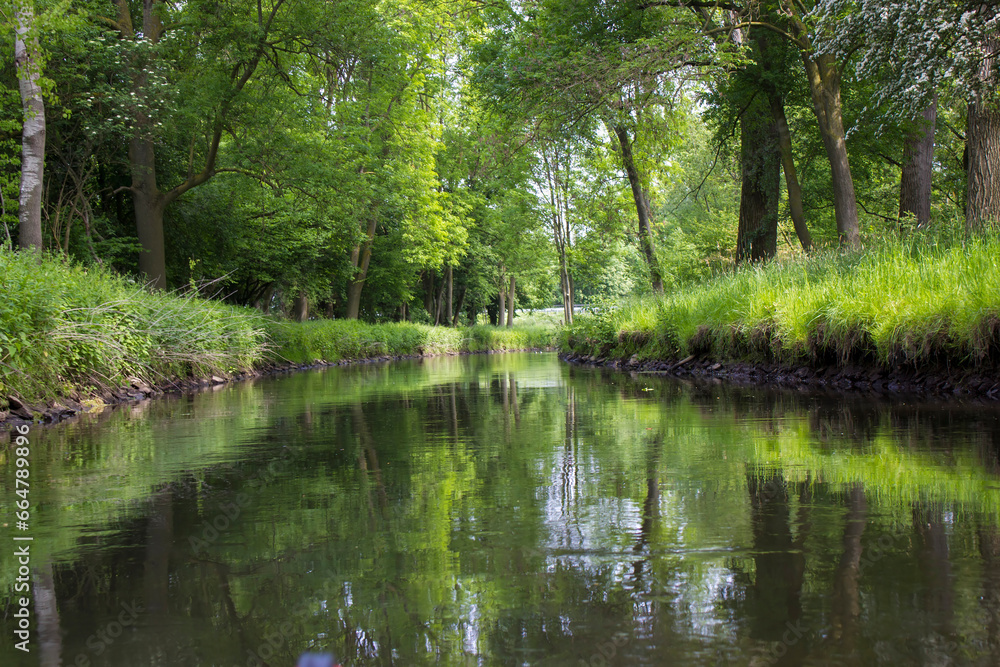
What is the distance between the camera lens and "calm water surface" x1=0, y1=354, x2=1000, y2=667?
173cm

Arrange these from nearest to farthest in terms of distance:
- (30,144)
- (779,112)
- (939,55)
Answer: (939,55) < (30,144) < (779,112)

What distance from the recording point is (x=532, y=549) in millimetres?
2451

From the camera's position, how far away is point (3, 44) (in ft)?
42.4

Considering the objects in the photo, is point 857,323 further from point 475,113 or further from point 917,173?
point 475,113

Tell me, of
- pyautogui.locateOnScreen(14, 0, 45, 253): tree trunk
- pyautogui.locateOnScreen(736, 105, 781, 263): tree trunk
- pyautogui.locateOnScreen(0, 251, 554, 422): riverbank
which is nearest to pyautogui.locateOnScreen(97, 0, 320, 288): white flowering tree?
pyautogui.locateOnScreen(14, 0, 45, 253): tree trunk

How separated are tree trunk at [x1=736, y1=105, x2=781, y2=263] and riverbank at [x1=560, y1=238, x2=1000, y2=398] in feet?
7.72

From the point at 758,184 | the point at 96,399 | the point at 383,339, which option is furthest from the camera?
the point at 383,339

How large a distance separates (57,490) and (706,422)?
4189mm

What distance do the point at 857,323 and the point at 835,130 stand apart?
5.13 metres

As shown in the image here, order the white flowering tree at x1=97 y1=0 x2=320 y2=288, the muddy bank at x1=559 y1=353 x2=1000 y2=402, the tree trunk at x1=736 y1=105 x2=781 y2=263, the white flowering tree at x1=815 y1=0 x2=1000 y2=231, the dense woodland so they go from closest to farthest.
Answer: the muddy bank at x1=559 y1=353 x2=1000 y2=402
the white flowering tree at x1=815 y1=0 x2=1000 y2=231
the dense woodland
the tree trunk at x1=736 y1=105 x2=781 y2=263
the white flowering tree at x1=97 y1=0 x2=320 y2=288

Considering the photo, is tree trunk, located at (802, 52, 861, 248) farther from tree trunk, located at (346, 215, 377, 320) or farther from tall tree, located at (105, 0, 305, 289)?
tree trunk, located at (346, 215, 377, 320)

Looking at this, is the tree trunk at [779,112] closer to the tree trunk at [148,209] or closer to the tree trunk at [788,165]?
the tree trunk at [788,165]

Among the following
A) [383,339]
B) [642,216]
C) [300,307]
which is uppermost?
[642,216]
